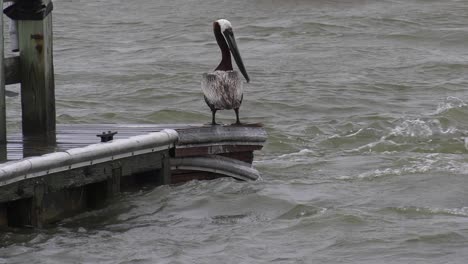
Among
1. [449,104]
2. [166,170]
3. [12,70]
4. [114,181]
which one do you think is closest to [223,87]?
[166,170]

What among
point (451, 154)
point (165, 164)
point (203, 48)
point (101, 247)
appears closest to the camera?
point (101, 247)

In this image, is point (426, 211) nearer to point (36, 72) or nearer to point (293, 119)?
point (36, 72)

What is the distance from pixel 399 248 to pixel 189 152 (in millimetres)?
2327

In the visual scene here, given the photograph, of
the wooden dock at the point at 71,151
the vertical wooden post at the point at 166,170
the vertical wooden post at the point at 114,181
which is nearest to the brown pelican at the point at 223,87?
the wooden dock at the point at 71,151

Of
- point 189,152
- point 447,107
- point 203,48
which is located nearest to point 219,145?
point 189,152

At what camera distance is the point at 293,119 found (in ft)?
58.7

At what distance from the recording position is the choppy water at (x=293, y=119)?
10.1 meters

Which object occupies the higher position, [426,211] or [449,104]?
[426,211]

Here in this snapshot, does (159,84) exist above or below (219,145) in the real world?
below

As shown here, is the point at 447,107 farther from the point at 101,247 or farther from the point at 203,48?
the point at 101,247

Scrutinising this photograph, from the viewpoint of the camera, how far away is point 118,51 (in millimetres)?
25234

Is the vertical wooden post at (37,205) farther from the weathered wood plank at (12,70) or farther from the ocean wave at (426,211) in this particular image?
the ocean wave at (426,211)

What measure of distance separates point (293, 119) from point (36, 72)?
23.1 ft

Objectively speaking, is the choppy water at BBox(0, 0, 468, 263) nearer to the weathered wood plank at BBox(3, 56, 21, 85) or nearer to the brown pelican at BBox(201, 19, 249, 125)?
the brown pelican at BBox(201, 19, 249, 125)
